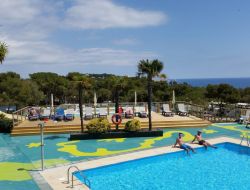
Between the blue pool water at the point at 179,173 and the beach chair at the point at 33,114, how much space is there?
41.6 ft

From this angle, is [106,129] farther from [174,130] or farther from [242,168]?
[242,168]

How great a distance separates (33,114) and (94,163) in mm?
12760

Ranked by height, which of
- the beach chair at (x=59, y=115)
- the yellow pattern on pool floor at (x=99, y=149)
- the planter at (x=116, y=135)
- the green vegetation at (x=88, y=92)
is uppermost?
the green vegetation at (x=88, y=92)

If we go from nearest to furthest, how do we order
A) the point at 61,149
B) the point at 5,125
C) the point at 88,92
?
the point at 61,149 → the point at 5,125 → the point at 88,92

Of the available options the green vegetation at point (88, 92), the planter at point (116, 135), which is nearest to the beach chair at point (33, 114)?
the planter at point (116, 135)

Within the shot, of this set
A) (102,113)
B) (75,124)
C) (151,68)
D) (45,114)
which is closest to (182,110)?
(102,113)

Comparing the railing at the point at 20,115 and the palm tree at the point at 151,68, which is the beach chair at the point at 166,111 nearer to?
the palm tree at the point at 151,68

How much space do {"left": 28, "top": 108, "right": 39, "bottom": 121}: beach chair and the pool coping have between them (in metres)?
11.6

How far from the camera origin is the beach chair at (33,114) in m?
25.1

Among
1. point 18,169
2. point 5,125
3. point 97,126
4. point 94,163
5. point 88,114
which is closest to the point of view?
point 18,169

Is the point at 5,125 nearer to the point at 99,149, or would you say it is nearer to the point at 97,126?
the point at 97,126

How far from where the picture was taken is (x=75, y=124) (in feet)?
77.6

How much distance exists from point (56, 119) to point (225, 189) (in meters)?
16.2

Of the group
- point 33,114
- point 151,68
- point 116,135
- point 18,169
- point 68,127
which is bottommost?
point 18,169
